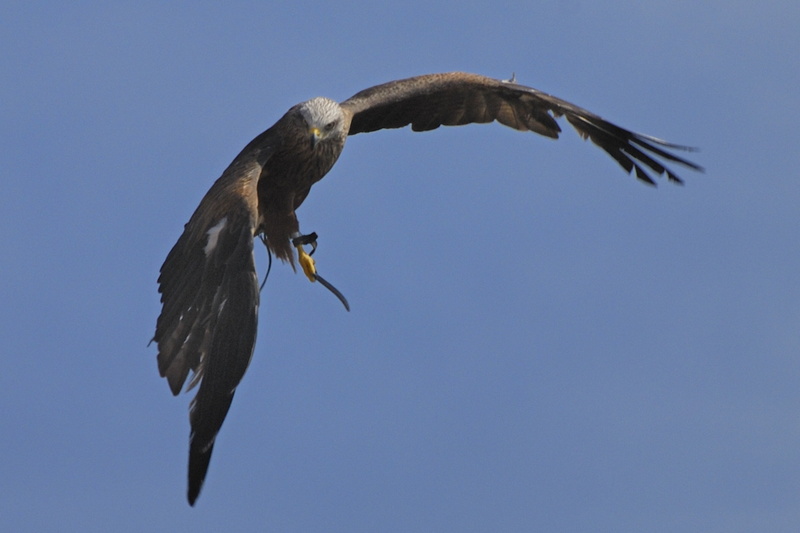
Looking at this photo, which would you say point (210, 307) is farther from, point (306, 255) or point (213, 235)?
point (306, 255)

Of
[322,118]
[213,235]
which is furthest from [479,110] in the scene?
[213,235]

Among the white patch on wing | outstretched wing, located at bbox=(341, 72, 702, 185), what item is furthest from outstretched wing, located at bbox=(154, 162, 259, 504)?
outstretched wing, located at bbox=(341, 72, 702, 185)

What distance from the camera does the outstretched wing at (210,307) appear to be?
899 centimetres

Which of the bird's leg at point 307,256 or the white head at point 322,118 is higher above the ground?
the white head at point 322,118

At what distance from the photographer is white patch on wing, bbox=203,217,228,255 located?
33.6 ft

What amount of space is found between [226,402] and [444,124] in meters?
4.98

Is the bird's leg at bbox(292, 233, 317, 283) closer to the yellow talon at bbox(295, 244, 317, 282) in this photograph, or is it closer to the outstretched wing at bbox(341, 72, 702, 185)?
the yellow talon at bbox(295, 244, 317, 282)

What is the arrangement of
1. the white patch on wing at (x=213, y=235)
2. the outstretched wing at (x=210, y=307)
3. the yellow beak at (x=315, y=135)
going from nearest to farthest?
the outstretched wing at (x=210, y=307)
the white patch on wing at (x=213, y=235)
the yellow beak at (x=315, y=135)

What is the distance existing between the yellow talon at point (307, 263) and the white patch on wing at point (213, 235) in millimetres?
1514

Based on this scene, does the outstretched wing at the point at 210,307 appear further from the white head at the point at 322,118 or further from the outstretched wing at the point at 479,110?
the outstretched wing at the point at 479,110

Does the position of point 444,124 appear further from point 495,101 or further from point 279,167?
Result: point 279,167

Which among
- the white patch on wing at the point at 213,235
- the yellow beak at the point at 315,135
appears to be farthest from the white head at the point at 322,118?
the white patch on wing at the point at 213,235

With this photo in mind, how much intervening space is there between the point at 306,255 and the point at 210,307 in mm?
1991

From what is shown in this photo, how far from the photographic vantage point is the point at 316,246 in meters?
11.8
